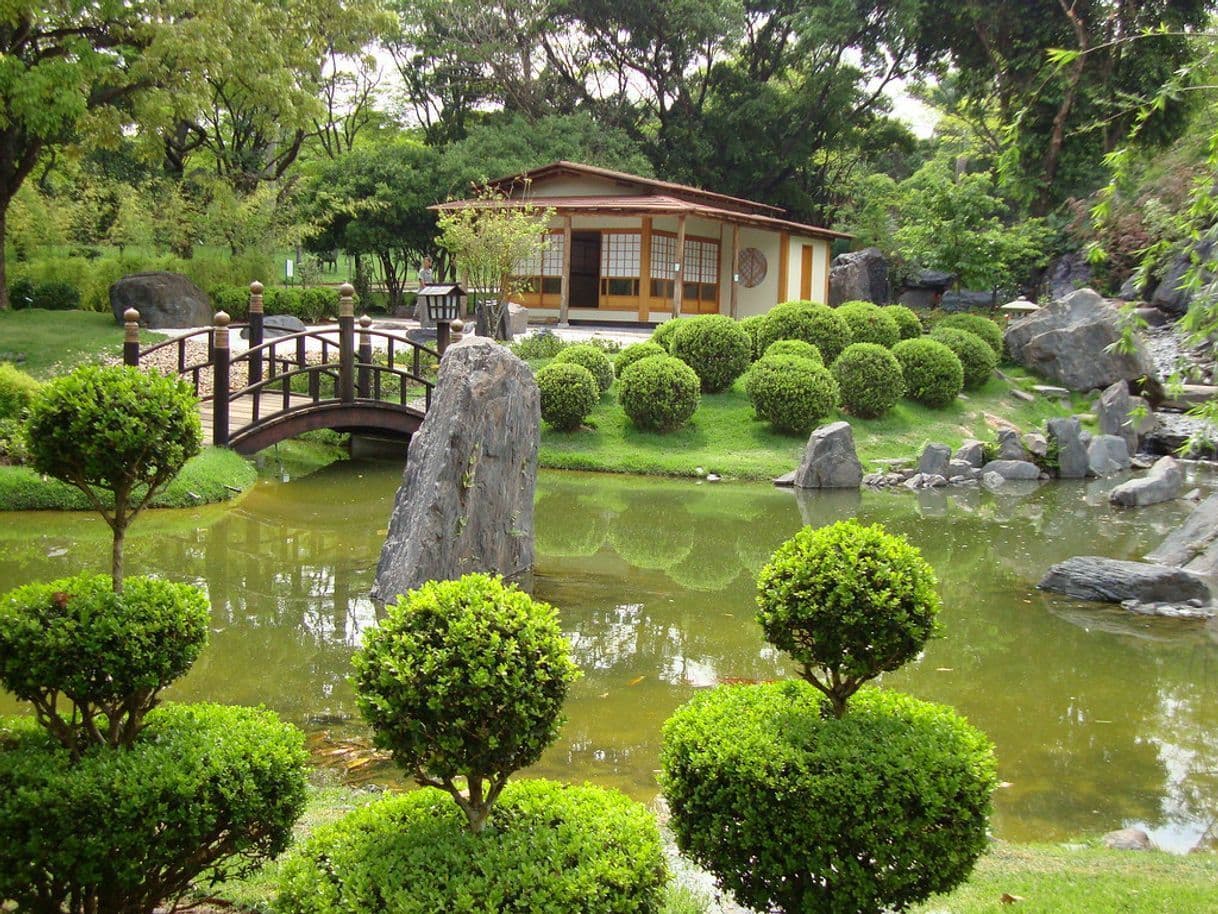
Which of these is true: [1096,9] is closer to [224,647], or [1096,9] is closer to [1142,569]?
[1142,569]

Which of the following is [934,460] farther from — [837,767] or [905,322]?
[837,767]

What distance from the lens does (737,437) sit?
17.8m

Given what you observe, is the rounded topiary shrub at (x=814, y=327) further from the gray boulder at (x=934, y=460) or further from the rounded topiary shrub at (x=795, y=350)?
the gray boulder at (x=934, y=460)

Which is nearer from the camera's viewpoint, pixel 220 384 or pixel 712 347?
pixel 220 384

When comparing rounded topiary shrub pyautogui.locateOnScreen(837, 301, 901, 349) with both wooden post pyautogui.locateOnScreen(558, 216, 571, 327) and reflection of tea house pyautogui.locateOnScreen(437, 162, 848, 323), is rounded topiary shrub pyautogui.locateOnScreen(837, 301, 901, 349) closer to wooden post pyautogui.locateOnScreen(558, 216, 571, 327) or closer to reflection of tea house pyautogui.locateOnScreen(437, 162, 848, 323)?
reflection of tea house pyautogui.locateOnScreen(437, 162, 848, 323)

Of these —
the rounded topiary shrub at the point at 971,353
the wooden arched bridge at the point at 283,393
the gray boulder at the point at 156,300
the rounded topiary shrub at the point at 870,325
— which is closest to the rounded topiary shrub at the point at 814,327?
the rounded topiary shrub at the point at 870,325

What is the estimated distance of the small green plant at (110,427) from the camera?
355cm

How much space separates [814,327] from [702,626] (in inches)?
461

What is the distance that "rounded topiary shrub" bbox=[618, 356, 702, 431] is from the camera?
56.5ft

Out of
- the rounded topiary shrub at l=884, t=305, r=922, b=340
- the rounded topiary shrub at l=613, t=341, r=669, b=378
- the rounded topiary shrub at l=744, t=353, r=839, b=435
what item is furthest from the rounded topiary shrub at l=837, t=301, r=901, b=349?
the rounded topiary shrub at l=613, t=341, r=669, b=378

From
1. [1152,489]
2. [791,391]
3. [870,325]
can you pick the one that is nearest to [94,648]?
[791,391]

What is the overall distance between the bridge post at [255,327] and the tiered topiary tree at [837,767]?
41.4ft

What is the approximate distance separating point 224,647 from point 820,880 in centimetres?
534

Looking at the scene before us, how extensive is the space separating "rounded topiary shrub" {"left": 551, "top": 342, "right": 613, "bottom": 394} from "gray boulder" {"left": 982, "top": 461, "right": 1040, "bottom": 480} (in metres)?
6.40
